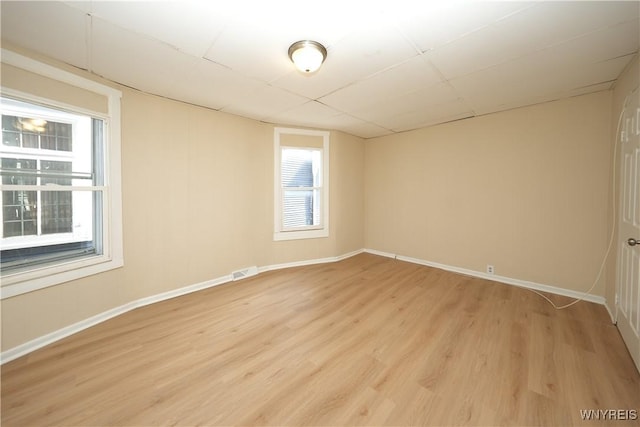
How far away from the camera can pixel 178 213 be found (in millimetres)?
3129

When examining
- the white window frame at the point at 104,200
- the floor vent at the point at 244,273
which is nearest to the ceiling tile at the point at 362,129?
the floor vent at the point at 244,273

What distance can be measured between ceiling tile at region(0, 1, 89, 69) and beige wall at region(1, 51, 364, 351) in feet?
2.25

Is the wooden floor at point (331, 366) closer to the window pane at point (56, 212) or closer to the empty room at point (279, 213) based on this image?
the empty room at point (279, 213)

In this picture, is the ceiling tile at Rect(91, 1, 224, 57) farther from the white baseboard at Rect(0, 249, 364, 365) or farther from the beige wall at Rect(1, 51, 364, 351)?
the white baseboard at Rect(0, 249, 364, 365)

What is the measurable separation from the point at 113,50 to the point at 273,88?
1378mm

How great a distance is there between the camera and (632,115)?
210cm

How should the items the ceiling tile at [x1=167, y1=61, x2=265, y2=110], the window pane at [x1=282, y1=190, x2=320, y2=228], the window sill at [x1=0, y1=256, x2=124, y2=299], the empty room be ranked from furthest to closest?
the window pane at [x1=282, y1=190, x2=320, y2=228] → the ceiling tile at [x1=167, y1=61, x2=265, y2=110] → the window sill at [x1=0, y1=256, x2=124, y2=299] → the empty room

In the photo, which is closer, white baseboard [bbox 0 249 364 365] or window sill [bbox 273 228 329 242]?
white baseboard [bbox 0 249 364 365]

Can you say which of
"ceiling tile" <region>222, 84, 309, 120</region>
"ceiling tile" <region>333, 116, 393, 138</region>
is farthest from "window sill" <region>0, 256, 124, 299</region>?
"ceiling tile" <region>333, 116, 393, 138</region>

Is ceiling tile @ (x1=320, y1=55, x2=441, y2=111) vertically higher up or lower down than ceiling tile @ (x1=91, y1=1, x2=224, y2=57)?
higher up

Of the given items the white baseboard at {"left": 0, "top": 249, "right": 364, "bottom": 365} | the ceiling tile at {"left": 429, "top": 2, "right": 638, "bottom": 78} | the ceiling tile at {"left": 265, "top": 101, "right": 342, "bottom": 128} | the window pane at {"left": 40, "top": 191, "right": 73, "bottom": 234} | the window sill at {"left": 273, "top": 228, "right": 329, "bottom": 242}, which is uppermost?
the ceiling tile at {"left": 265, "top": 101, "right": 342, "bottom": 128}

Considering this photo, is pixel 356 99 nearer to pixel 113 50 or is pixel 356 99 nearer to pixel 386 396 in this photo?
pixel 113 50

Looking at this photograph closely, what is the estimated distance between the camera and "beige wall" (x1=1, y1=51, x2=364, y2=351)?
7.54ft

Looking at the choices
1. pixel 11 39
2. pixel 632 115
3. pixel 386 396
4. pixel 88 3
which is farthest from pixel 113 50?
pixel 632 115
